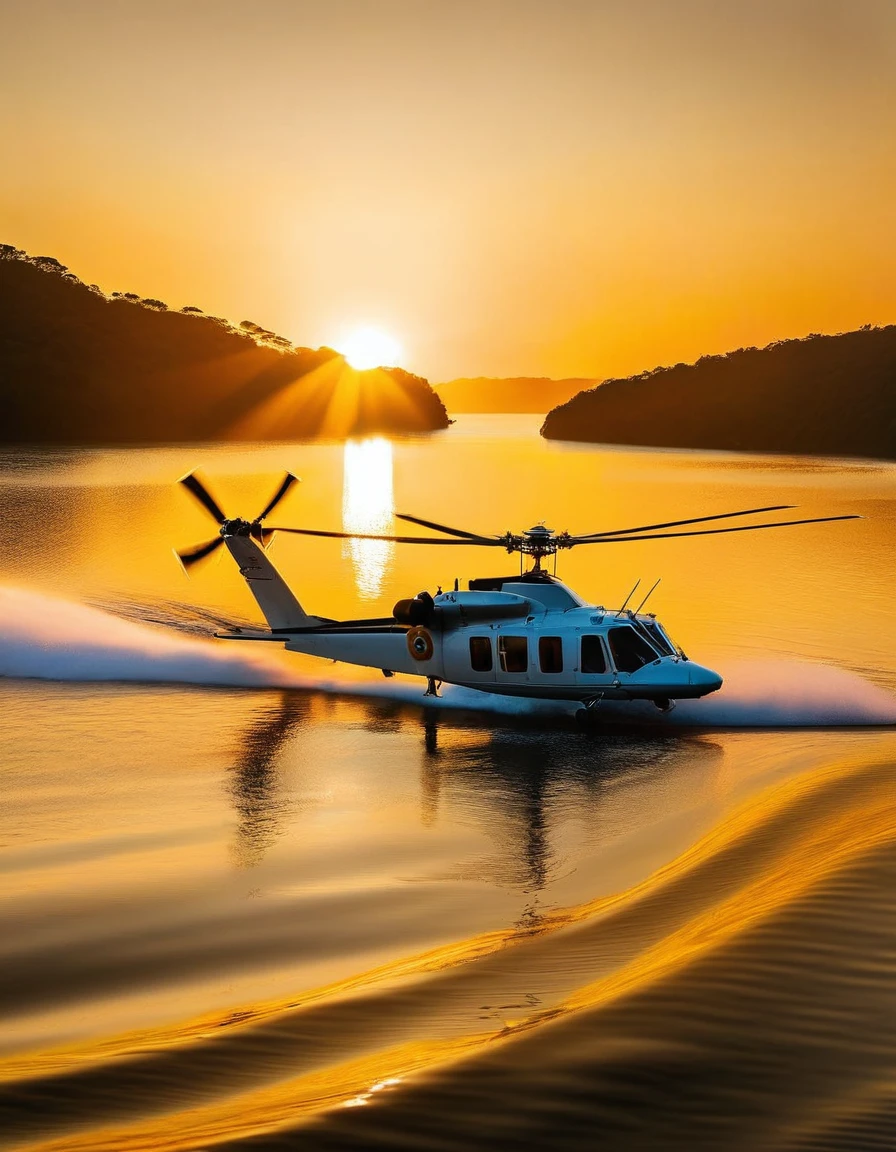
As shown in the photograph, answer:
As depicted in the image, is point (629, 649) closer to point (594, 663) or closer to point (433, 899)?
point (594, 663)

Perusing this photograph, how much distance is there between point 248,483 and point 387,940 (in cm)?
8576

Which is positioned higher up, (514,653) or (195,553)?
(195,553)

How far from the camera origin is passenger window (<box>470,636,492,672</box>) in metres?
20.6

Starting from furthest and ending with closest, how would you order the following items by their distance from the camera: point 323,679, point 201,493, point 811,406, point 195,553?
point 811,406 → point 323,679 → point 201,493 → point 195,553

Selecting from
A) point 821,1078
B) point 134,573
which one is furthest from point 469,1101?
point 134,573

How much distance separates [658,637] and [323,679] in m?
9.03

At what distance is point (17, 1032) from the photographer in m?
8.45

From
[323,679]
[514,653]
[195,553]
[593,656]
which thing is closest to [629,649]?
[593,656]

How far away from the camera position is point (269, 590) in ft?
77.2

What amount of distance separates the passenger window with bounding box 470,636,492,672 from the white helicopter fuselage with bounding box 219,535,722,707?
0.07 feet

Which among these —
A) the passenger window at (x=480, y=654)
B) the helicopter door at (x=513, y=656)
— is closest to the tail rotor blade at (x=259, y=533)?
the passenger window at (x=480, y=654)

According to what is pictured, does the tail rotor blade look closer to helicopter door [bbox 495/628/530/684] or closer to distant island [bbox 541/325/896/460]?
helicopter door [bbox 495/628/530/684]

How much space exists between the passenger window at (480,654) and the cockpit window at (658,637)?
3077 mm

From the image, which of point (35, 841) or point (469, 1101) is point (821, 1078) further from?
point (35, 841)
